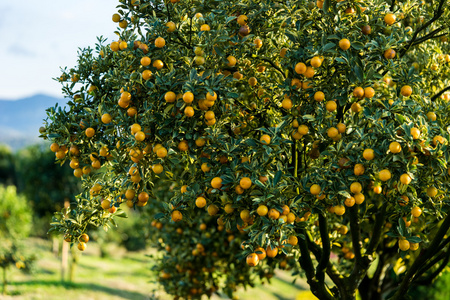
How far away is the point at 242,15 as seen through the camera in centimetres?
344

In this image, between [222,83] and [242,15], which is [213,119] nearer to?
[222,83]

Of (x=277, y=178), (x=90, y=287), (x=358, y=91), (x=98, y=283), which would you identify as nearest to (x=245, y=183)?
(x=277, y=178)

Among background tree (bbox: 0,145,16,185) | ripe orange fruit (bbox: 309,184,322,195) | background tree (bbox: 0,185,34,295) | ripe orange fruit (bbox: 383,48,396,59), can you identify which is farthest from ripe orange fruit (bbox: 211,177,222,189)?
background tree (bbox: 0,145,16,185)

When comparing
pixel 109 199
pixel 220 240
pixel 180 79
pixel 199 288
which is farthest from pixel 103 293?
pixel 180 79

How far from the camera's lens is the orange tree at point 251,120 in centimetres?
306

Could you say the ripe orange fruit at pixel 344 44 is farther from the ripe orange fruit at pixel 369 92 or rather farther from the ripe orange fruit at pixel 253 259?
the ripe orange fruit at pixel 253 259

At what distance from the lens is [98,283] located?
18.8m

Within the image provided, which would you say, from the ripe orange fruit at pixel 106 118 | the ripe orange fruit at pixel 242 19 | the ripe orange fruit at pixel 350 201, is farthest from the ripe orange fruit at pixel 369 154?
the ripe orange fruit at pixel 106 118

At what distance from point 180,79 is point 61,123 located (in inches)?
51.1

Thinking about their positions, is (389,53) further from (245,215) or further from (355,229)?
(355,229)

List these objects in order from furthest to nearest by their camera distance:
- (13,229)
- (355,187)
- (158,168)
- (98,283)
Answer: (98,283) → (13,229) → (158,168) → (355,187)

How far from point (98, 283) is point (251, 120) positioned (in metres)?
17.5

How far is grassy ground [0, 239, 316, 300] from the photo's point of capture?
1499 cm

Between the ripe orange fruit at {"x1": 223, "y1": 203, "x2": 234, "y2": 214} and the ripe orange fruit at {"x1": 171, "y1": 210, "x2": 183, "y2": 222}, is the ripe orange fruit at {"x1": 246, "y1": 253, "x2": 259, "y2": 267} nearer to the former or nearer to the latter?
the ripe orange fruit at {"x1": 223, "y1": 203, "x2": 234, "y2": 214}
